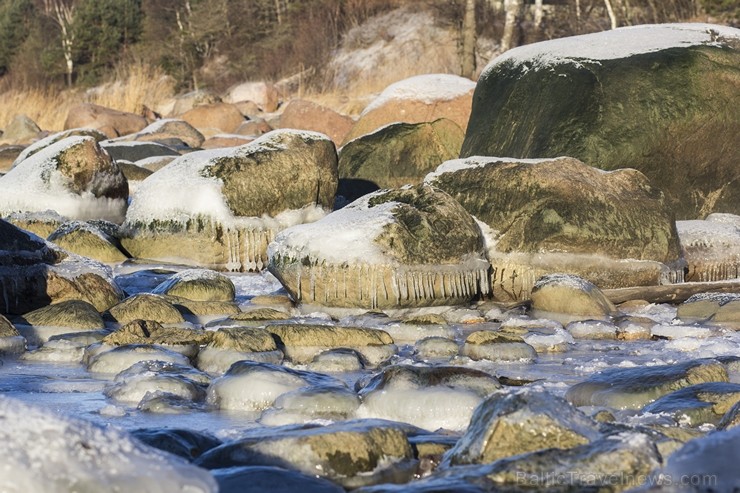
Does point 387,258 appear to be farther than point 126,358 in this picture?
Yes

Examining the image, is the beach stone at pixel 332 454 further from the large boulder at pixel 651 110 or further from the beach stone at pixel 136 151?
the beach stone at pixel 136 151

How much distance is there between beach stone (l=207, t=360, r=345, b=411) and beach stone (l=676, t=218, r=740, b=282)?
471 centimetres

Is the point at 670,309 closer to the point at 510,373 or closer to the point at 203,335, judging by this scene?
the point at 510,373

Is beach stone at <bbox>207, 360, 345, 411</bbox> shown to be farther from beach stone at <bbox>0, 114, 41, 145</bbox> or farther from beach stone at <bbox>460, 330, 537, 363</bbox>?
beach stone at <bbox>0, 114, 41, 145</bbox>

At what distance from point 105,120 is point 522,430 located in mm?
20269

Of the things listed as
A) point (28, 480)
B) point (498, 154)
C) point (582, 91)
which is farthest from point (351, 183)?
point (28, 480)

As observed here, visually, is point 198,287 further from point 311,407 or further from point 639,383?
point 639,383

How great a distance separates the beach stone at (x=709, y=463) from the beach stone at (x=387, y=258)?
4640 mm

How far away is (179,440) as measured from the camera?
11.2ft

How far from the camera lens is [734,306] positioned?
6.69 metres

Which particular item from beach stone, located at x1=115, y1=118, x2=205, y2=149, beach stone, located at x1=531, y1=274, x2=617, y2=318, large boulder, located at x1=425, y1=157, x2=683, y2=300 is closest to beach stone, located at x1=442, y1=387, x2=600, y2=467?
beach stone, located at x1=531, y1=274, x2=617, y2=318

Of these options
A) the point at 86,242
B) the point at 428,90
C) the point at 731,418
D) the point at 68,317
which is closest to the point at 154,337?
the point at 68,317

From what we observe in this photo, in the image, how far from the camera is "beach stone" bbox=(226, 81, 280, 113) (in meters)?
26.1

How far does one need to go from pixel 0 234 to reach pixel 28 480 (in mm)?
5300
